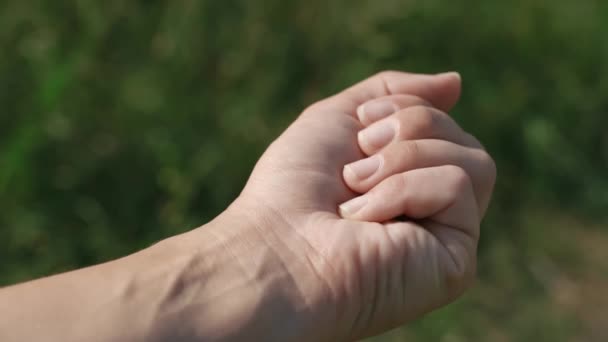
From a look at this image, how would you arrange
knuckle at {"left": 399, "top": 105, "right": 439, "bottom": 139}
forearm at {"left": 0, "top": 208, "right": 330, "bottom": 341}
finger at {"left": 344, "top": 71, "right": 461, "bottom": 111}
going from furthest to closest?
finger at {"left": 344, "top": 71, "right": 461, "bottom": 111}, knuckle at {"left": 399, "top": 105, "right": 439, "bottom": 139}, forearm at {"left": 0, "top": 208, "right": 330, "bottom": 341}

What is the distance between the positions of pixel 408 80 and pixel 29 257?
93cm

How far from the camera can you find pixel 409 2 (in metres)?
2.14

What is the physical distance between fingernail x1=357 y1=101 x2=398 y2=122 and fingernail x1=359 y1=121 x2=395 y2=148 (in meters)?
0.04

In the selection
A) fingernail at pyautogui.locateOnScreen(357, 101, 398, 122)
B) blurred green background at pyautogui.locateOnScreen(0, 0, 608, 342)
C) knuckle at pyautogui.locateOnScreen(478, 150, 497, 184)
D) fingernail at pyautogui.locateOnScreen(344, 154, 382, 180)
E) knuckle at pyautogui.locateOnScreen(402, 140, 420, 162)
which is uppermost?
fingernail at pyautogui.locateOnScreen(357, 101, 398, 122)

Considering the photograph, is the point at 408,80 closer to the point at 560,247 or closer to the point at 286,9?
the point at 560,247

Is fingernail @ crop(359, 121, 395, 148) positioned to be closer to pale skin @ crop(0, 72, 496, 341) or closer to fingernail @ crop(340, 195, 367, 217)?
pale skin @ crop(0, 72, 496, 341)

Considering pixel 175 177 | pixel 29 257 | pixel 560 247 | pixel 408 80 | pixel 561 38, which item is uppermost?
pixel 408 80

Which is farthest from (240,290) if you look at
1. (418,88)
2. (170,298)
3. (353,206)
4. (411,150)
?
(418,88)

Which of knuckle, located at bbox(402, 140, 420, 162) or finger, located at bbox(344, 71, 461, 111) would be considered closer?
knuckle, located at bbox(402, 140, 420, 162)

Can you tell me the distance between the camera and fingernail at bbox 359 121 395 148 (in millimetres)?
1110

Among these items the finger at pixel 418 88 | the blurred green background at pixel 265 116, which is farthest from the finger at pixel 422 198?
the blurred green background at pixel 265 116

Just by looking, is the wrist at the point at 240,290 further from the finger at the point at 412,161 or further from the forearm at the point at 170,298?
the finger at the point at 412,161

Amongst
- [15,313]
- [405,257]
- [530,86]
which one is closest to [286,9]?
[530,86]

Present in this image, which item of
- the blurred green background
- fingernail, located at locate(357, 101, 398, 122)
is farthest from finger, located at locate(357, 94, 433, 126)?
the blurred green background
